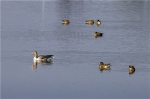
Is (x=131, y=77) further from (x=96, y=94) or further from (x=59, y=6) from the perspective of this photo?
(x=59, y=6)

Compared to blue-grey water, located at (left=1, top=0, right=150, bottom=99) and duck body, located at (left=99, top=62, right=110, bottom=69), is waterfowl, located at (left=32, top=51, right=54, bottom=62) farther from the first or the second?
duck body, located at (left=99, top=62, right=110, bottom=69)

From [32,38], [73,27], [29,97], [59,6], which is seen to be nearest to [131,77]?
[29,97]

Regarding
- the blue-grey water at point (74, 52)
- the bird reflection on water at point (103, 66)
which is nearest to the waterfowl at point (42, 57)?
the blue-grey water at point (74, 52)

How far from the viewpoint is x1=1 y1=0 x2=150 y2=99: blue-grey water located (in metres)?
22.4

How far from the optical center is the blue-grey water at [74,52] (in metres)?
22.4

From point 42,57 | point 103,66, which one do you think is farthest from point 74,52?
point 103,66

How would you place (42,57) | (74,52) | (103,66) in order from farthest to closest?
(74,52)
(42,57)
(103,66)

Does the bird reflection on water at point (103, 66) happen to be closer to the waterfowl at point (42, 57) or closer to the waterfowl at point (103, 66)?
the waterfowl at point (103, 66)

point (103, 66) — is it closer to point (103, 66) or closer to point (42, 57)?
point (103, 66)

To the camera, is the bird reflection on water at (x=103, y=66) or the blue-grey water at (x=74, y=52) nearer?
the blue-grey water at (x=74, y=52)

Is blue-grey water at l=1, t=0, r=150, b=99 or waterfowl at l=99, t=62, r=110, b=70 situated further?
waterfowl at l=99, t=62, r=110, b=70

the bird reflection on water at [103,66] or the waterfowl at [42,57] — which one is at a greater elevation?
the waterfowl at [42,57]

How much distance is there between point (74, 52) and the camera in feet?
95.9

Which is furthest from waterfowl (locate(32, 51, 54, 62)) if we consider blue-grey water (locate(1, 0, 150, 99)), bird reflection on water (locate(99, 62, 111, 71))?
bird reflection on water (locate(99, 62, 111, 71))
